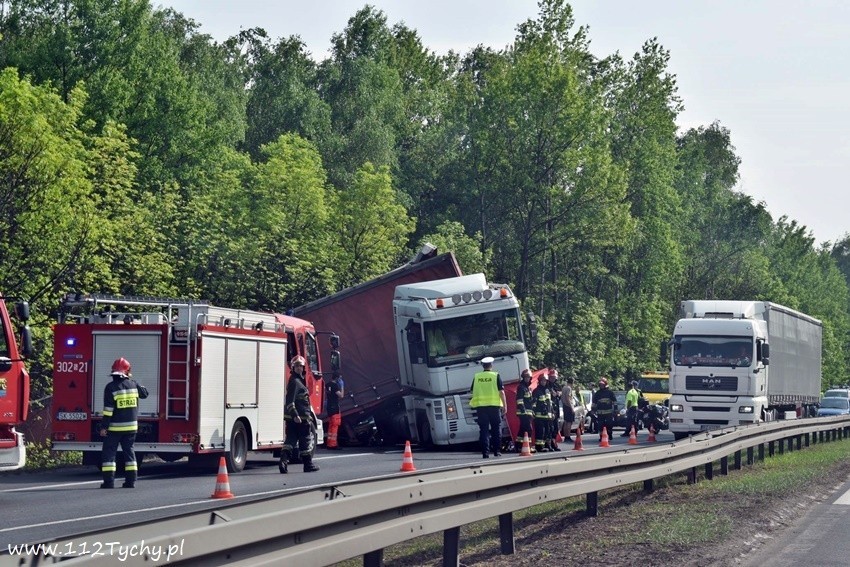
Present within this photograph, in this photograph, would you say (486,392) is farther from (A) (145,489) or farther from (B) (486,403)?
(A) (145,489)

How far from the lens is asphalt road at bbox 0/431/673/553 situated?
13.1 m

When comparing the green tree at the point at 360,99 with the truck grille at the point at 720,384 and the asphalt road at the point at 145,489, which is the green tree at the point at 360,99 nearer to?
the truck grille at the point at 720,384

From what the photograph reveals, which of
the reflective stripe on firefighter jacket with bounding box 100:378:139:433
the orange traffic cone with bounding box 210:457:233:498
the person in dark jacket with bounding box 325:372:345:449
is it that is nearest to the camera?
the orange traffic cone with bounding box 210:457:233:498

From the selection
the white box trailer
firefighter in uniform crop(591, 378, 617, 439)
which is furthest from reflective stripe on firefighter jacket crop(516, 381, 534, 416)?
the white box trailer

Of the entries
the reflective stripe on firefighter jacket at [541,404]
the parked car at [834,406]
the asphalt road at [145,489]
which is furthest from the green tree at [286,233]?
the parked car at [834,406]

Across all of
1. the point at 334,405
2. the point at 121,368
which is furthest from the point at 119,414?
the point at 334,405

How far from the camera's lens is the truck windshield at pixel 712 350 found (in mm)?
33875

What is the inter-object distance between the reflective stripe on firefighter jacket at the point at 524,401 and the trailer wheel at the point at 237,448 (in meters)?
6.18

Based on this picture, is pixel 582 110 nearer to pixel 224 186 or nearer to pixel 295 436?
pixel 224 186

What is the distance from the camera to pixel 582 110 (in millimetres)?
61344

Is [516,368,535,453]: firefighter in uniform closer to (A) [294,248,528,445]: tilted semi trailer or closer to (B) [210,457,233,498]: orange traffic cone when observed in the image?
(A) [294,248,528,445]: tilted semi trailer

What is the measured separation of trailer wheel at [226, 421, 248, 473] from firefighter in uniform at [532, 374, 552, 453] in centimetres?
697

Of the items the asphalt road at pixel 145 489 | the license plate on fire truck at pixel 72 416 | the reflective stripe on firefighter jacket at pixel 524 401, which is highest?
the reflective stripe on firefighter jacket at pixel 524 401

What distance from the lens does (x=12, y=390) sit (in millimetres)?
15984
